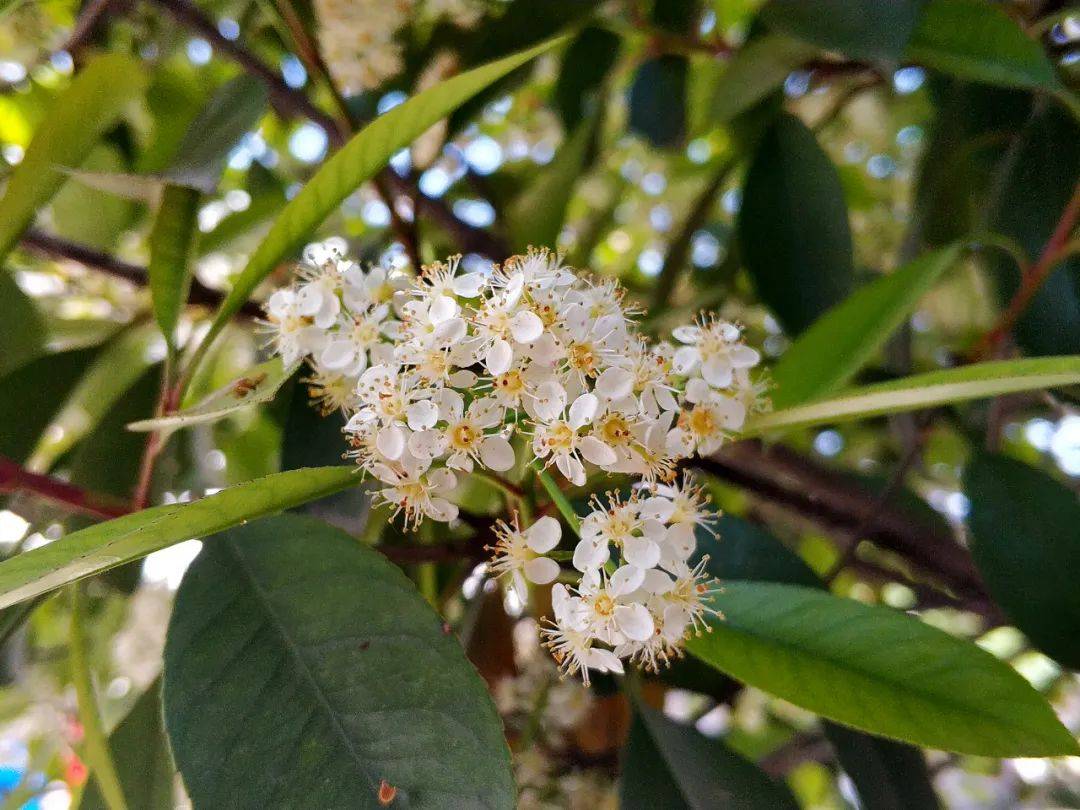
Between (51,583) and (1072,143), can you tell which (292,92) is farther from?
(1072,143)

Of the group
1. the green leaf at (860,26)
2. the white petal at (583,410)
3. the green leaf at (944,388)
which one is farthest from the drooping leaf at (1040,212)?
the white petal at (583,410)

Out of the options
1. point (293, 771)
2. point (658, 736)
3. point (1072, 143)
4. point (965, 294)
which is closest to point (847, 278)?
point (1072, 143)

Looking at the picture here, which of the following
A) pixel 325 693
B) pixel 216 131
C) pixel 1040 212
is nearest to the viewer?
pixel 325 693

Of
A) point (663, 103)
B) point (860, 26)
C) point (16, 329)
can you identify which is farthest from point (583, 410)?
point (663, 103)

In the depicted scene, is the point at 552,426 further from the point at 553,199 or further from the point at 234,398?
the point at 553,199

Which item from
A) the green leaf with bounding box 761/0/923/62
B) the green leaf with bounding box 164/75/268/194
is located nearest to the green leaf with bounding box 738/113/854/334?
the green leaf with bounding box 761/0/923/62
